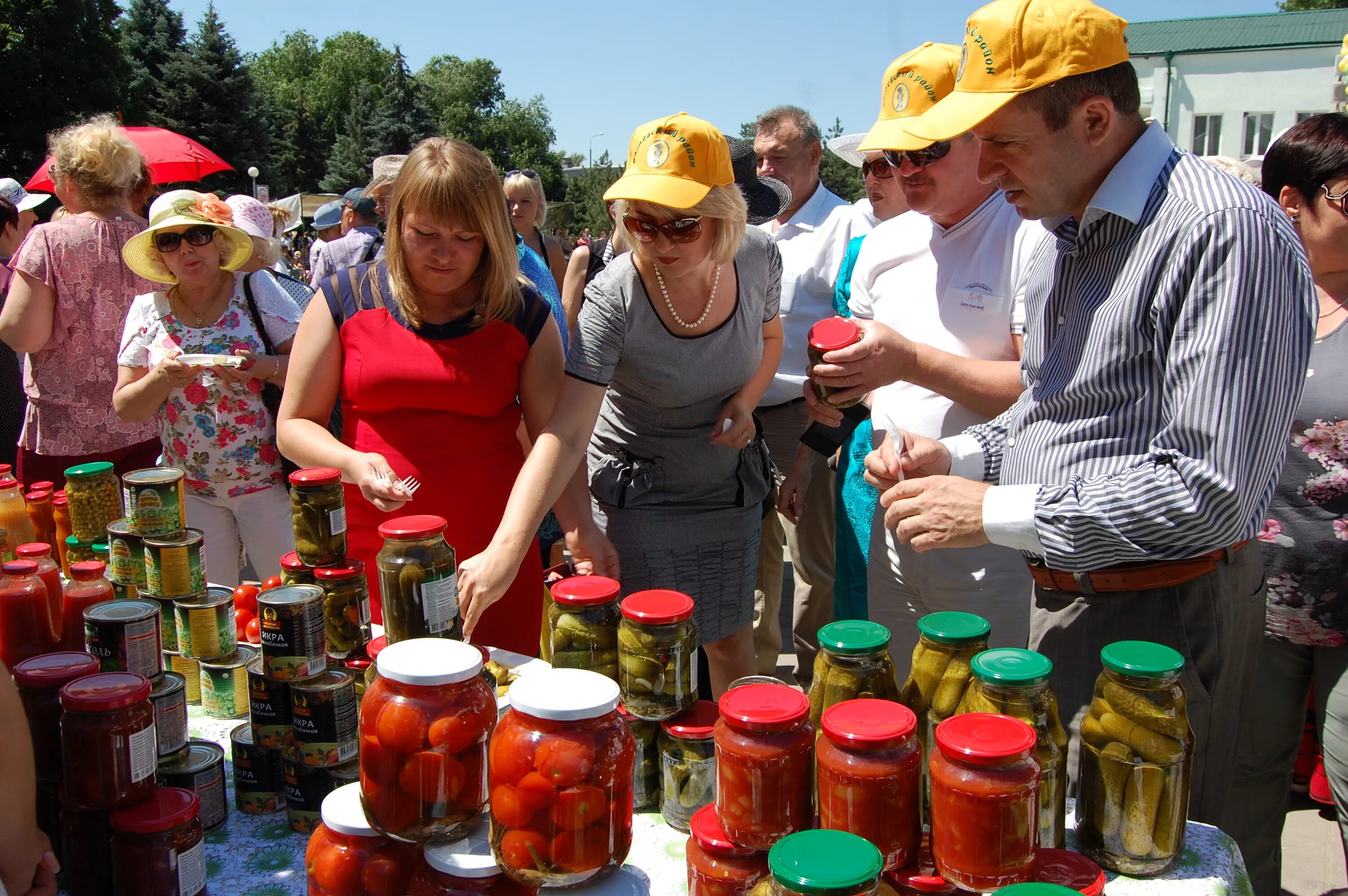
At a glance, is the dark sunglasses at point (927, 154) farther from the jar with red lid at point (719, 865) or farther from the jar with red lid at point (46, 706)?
the jar with red lid at point (46, 706)

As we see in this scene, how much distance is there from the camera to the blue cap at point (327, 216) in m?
10.3

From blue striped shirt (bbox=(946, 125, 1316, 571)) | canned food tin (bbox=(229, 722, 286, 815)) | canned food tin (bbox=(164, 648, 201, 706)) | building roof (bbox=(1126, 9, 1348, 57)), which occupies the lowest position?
canned food tin (bbox=(229, 722, 286, 815))

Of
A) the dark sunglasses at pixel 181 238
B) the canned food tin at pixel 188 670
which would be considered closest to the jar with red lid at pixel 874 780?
the canned food tin at pixel 188 670

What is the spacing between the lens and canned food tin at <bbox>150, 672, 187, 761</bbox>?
159 centimetres

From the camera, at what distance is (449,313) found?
254 centimetres

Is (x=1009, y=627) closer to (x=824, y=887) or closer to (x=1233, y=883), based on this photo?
(x=1233, y=883)

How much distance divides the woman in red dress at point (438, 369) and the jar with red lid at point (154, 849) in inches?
43.3

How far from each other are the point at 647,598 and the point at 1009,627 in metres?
1.37

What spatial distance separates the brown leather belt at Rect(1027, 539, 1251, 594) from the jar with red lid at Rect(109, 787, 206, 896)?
1.55m

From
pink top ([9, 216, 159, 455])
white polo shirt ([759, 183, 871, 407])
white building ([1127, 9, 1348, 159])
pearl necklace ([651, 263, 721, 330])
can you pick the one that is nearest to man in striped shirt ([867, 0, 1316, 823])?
pearl necklace ([651, 263, 721, 330])

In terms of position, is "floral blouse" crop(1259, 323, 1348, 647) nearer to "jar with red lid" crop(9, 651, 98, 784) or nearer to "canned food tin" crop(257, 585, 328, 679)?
"canned food tin" crop(257, 585, 328, 679)

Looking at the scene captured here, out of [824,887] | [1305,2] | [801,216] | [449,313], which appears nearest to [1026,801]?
[824,887]

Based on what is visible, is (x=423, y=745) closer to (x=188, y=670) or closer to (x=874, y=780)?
(x=874, y=780)

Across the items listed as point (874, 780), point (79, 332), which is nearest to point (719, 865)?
point (874, 780)
